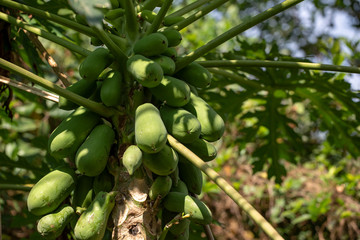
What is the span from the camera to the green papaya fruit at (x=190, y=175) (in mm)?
1614

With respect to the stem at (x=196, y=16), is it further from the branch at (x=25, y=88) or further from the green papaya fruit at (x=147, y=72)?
the branch at (x=25, y=88)

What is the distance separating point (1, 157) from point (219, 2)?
4.65 feet

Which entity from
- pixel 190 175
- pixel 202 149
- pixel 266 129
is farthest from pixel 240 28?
pixel 266 129

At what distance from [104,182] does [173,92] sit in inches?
15.9

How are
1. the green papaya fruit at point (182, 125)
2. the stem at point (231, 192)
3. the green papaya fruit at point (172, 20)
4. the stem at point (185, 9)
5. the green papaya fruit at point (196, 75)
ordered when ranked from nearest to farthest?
the stem at point (231, 192), the green papaya fruit at point (182, 125), the green papaya fruit at point (196, 75), the green papaya fruit at point (172, 20), the stem at point (185, 9)

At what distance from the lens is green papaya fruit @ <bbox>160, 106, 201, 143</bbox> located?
1430mm

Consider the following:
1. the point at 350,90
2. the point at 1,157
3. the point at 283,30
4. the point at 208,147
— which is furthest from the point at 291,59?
the point at 283,30

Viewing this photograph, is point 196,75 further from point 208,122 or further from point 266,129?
point 266,129

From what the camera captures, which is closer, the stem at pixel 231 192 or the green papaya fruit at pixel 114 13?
the stem at pixel 231 192

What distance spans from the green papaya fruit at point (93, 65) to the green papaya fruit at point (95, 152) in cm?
19

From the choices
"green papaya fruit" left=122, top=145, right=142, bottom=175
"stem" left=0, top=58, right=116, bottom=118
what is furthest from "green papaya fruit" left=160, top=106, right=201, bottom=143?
"stem" left=0, top=58, right=116, bottom=118

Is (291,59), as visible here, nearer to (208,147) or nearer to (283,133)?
(283,133)

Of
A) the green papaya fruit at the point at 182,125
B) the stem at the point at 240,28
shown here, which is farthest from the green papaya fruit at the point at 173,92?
the stem at the point at 240,28

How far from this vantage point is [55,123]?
11.9 feet
